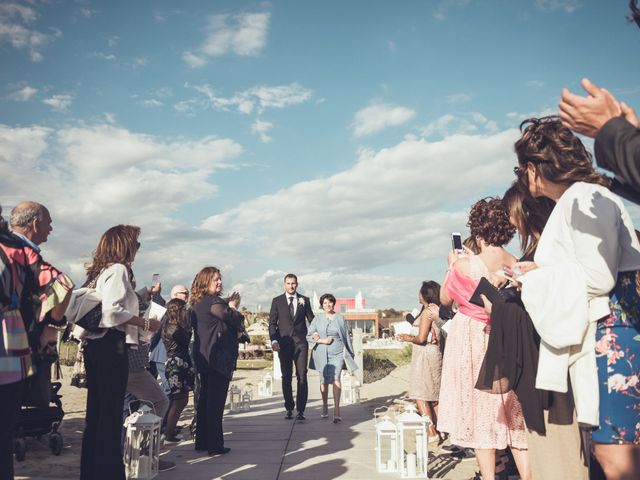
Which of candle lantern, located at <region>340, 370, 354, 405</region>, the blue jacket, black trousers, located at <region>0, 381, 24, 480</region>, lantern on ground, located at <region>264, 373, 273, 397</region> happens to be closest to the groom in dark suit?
the blue jacket

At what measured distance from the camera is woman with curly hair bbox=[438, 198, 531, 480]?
354 centimetres

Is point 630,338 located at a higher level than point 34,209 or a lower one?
lower

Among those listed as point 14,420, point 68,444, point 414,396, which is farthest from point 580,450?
point 68,444

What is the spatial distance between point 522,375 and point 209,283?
4.46 meters

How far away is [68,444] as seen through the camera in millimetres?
6684

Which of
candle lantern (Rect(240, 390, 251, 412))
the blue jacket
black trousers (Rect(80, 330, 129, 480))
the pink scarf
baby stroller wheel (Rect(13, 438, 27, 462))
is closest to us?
the pink scarf

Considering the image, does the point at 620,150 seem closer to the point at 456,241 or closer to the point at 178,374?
the point at 456,241

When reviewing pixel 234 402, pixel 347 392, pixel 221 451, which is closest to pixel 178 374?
pixel 221 451

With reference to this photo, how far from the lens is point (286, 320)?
8.80m

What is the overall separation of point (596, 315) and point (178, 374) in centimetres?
592

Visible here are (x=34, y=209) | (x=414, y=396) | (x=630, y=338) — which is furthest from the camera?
(x=414, y=396)

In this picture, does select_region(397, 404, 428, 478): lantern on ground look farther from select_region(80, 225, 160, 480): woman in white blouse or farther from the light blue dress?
the light blue dress

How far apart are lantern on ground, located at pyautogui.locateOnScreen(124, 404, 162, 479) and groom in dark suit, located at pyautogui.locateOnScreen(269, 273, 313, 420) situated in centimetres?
367

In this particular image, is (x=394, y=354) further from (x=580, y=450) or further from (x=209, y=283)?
(x=580, y=450)
